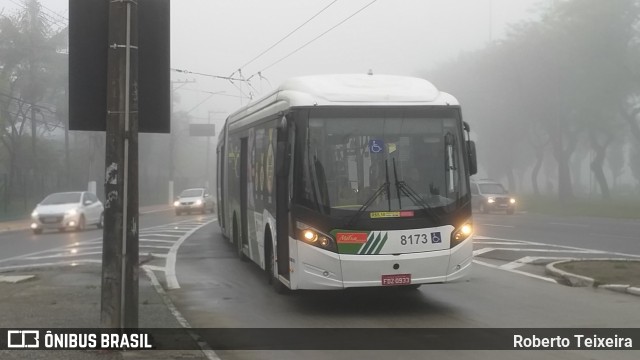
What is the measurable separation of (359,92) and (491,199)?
2912 cm

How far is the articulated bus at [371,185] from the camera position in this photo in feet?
28.9

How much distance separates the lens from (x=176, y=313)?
360 inches

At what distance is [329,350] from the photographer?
722 centimetres

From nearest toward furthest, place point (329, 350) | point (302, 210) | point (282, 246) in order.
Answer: point (329, 350), point (302, 210), point (282, 246)

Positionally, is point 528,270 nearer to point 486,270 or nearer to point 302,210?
point 486,270

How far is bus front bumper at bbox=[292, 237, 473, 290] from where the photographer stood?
8.78 metres

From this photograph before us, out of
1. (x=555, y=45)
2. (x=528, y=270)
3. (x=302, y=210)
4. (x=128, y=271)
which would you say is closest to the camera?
(x=128, y=271)

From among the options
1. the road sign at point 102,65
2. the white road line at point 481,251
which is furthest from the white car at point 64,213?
the road sign at point 102,65

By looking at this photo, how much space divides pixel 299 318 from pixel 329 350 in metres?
1.88

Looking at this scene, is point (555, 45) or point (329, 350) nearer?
point (329, 350)

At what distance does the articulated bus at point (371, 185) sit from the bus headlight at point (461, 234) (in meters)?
0.01

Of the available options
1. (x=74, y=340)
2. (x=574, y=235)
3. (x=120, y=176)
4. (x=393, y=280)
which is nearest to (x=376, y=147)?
(x=393, y=280)

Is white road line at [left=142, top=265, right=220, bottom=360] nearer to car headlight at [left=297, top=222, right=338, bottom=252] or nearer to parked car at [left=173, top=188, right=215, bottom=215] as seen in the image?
car headlight at [left=297, top=222, right=338, bottom=252]

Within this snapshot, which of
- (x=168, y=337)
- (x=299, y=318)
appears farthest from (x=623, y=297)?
(x=168, y=337)
